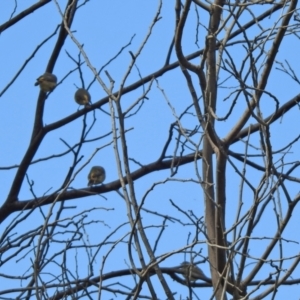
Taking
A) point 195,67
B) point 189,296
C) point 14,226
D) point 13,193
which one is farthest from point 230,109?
point 13,193

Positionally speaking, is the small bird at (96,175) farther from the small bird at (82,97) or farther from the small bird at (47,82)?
the small bird at (47,82)

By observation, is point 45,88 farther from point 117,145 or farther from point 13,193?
point 117,145

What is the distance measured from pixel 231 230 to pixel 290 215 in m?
0.27

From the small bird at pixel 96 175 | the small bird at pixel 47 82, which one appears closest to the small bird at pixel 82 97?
the small bird at pixel 47 82

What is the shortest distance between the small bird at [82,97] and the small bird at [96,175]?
0.82 meters

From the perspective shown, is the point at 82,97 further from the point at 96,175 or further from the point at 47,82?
the point at 96,175

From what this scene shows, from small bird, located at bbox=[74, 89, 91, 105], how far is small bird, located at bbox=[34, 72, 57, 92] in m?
0.16

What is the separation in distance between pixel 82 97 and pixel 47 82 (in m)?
0.26

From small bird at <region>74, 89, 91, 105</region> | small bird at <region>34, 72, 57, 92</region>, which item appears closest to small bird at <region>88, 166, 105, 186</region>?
small bird at <region>74, 89, 91, 105</region>

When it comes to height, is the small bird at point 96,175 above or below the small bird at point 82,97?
above

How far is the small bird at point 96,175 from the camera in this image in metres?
5.50

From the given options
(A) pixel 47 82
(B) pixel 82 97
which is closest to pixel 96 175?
(B) pixel 82 97

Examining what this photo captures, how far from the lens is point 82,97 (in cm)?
478

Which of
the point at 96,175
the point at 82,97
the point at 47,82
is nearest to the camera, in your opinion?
Result: the point at 47,82
